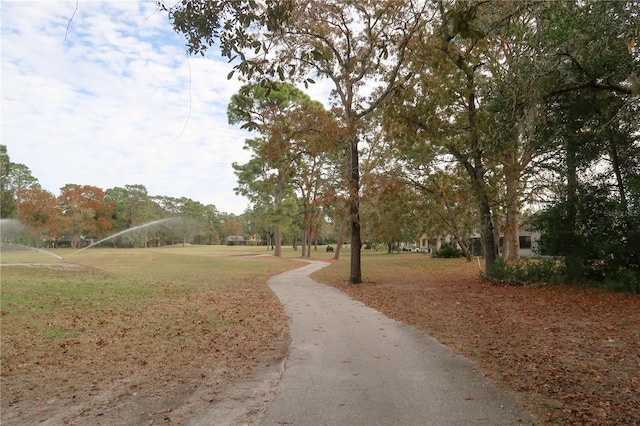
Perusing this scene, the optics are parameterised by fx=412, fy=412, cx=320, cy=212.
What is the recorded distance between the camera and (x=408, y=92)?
44.1ft

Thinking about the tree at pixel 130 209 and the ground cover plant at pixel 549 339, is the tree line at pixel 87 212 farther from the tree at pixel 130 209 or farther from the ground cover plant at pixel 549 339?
the ground cover plant at pixel 549 339

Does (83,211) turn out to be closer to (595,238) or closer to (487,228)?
(487,228)

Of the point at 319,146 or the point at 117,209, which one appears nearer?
the point at 319,146

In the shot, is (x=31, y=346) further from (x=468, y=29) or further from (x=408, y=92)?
(x=408, y=92)

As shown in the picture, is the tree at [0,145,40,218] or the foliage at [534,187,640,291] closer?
the foliage at [534,187,640,291]

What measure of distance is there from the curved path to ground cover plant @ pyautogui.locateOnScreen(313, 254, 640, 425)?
394 millimetres

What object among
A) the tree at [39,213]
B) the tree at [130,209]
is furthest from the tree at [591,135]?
the tree at [130,209]

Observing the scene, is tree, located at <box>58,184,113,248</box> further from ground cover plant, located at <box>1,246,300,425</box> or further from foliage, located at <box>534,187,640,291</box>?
foliage, located at <box>534,187,640,291</box>

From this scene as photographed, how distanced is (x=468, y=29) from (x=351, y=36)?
13862 millimetres

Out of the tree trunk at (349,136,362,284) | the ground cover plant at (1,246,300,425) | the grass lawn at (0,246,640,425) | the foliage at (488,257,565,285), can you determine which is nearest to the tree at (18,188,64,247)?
the grass lawn at (0,246,640,425)

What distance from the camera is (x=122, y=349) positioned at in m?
7.08

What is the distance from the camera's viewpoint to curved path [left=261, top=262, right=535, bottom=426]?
400 centimetres

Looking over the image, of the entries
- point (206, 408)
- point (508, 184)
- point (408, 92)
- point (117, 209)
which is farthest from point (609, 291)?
point (117, 209)

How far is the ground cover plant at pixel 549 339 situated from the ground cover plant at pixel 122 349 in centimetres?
332
